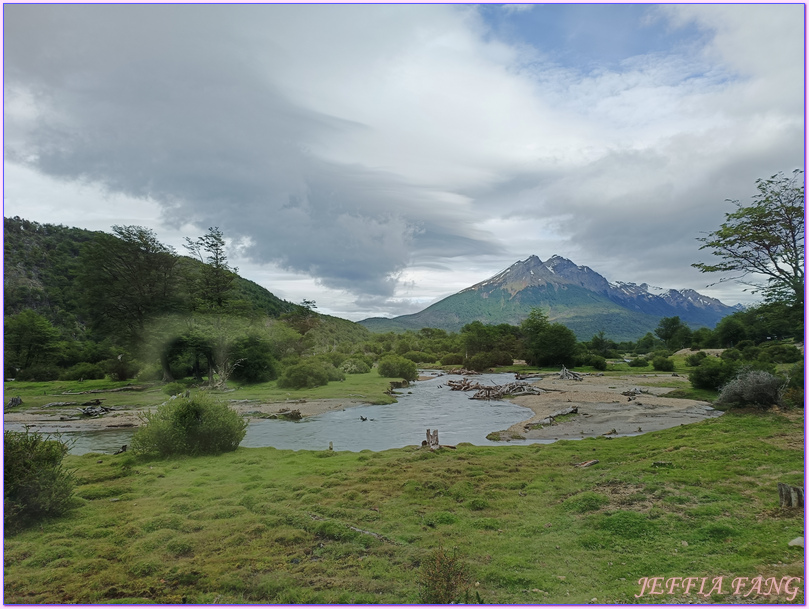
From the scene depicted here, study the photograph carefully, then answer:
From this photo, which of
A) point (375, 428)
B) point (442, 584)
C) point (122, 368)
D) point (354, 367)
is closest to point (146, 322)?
point (122, 368)

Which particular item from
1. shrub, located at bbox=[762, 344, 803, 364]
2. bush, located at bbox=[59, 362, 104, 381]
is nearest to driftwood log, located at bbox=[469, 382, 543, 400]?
shrub, located at bbox=[762, 344, 803, 364]

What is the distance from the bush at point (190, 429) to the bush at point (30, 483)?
24.2 ft

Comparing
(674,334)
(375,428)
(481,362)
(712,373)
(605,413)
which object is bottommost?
(375,428)

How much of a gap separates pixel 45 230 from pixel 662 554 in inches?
5678

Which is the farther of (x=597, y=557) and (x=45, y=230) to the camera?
(x=45, y=230)

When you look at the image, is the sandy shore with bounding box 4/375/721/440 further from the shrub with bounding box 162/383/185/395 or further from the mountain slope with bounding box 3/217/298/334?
the mountain slope with bounding box 3/217/298/334

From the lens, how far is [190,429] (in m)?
20.4

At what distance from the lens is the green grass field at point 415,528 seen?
8.34 metres

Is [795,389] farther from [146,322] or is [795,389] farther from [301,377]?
[146,322]

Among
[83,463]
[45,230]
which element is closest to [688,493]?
[83,463]

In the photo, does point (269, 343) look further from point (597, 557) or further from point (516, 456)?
point (597, 557)

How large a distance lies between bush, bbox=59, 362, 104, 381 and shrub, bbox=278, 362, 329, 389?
82.7 feet

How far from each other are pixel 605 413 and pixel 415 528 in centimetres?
2460

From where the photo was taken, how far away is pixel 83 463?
1858 cm
